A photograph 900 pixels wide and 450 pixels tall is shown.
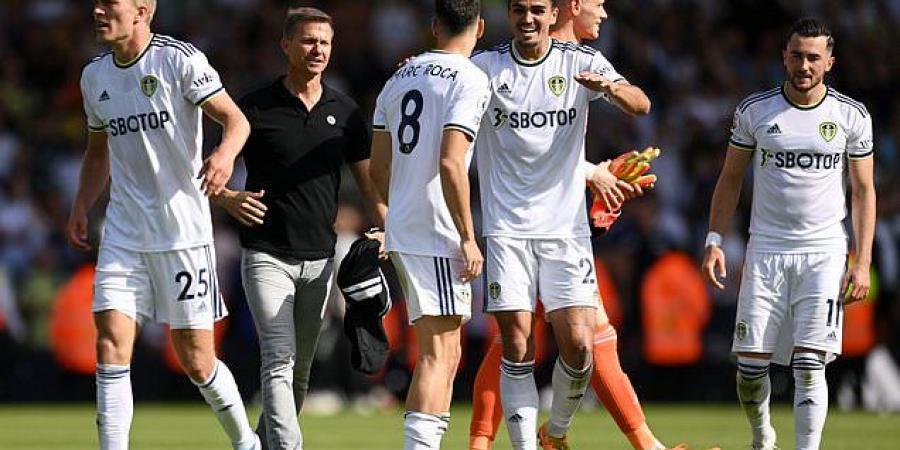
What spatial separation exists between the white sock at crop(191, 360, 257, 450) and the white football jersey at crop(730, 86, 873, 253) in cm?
335

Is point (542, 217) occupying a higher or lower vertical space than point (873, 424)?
higher

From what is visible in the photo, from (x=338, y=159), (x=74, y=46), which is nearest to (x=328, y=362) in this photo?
(x=74, y=46)

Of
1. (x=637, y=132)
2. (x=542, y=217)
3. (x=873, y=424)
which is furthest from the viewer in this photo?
(x=637, y=132)

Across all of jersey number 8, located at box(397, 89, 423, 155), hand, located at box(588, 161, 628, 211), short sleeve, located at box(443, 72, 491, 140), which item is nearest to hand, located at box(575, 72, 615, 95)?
short sleeve, located at box(443, 72, 491, 140)

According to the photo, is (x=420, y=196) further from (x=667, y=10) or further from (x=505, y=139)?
(x=667, y=10)

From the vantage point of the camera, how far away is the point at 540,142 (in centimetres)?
1007

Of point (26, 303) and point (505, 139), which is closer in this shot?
point (505, 139)

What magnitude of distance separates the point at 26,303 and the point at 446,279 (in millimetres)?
11766

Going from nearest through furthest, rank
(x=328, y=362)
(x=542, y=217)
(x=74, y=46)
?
1. (x=542, y=217)
2. (x=328, y=362)
3. (x=74, y=46)

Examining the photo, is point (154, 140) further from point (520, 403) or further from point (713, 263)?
point (713, 263)

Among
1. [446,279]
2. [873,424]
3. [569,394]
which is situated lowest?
[873,424]

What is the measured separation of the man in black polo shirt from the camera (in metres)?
10.5

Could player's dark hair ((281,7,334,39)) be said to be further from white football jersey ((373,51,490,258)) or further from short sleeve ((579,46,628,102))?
short sleeve ((579,46,628,102))

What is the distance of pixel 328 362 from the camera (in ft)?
63.2
